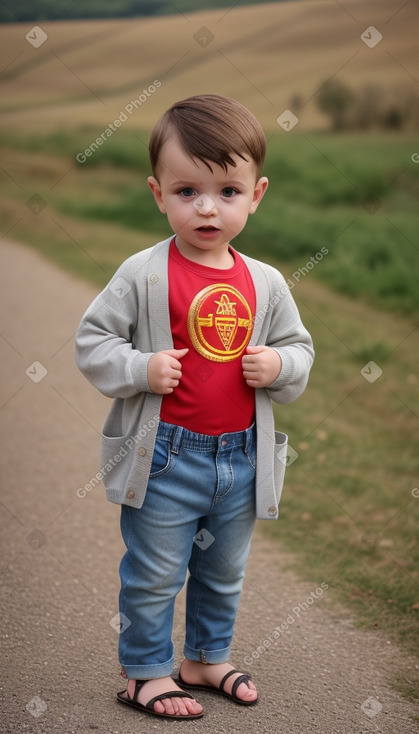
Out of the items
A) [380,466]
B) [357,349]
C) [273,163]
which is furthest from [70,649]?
[273,163]

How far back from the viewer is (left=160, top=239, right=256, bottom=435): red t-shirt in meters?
2.19

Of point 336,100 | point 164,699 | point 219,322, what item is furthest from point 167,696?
point 336,100

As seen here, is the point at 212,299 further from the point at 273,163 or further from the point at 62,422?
the point at 273,163

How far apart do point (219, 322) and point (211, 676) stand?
3.68 feet

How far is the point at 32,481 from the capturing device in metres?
4.32

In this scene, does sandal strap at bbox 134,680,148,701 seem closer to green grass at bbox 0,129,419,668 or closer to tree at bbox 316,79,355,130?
green grass at bbox 0,129,419,668

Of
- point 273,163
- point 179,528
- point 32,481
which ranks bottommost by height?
point 32,481

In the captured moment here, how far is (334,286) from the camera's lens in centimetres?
902

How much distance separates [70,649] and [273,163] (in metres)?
11.8

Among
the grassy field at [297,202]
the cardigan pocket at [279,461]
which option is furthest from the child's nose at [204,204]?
the grassy field at [297,202]

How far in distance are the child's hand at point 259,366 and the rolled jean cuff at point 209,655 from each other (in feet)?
2.85

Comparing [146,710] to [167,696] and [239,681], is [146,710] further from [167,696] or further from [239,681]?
[239,681]

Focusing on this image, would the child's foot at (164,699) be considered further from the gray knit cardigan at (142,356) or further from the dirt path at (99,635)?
the gray knit cardigan at (142,356)

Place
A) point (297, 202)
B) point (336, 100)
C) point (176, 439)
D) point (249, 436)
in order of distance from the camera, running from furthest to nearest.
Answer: point (297, 202) → point (336, 100) → point (249, 436) → point (176, 439)
